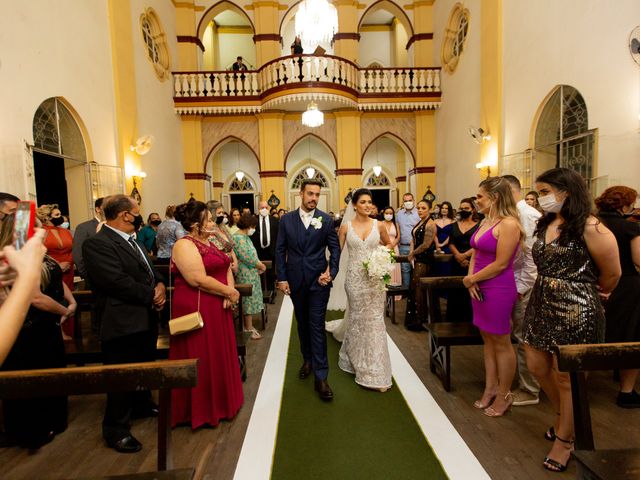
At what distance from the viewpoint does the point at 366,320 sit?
3.60 metres

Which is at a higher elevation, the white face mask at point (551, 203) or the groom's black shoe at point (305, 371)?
the white face mask at point (551, 203)

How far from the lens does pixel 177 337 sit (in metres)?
2.94

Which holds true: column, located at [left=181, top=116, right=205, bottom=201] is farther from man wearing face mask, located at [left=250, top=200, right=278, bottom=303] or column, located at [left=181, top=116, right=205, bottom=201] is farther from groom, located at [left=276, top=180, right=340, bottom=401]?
groom, located at [left=276, top=180, right=340, bottom=401]

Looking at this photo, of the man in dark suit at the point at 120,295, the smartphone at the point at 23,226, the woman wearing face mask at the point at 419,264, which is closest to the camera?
the smartphone at the point at 23,226

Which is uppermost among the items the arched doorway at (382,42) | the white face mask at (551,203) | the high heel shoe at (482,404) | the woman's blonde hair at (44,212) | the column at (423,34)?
the arched doorway at (382,42)

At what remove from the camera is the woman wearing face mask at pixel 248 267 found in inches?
196

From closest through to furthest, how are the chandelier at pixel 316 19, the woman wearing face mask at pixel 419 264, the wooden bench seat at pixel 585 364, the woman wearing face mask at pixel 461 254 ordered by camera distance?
the wooden bench seat at pixel 585 364 → the woman wearing face mask at pixel 461 254 → the woman wearing face mask at pixel 419 264 → the chandelier at pixel 316 19

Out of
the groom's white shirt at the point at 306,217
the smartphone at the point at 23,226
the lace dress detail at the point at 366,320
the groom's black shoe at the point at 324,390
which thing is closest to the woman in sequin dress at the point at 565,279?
the lace dress detail at the point at 366,320

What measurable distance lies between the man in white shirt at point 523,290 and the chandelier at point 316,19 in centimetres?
611

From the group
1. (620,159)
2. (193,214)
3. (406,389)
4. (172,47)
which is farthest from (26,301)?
(172,47)

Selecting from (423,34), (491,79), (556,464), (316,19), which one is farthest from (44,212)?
(423,34)

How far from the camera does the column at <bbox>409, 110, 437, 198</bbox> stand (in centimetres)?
1361

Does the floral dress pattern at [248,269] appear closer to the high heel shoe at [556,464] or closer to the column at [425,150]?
the high heel shoe at [556,464]

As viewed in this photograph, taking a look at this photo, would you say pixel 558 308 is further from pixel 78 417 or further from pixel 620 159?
pixel 620 159
